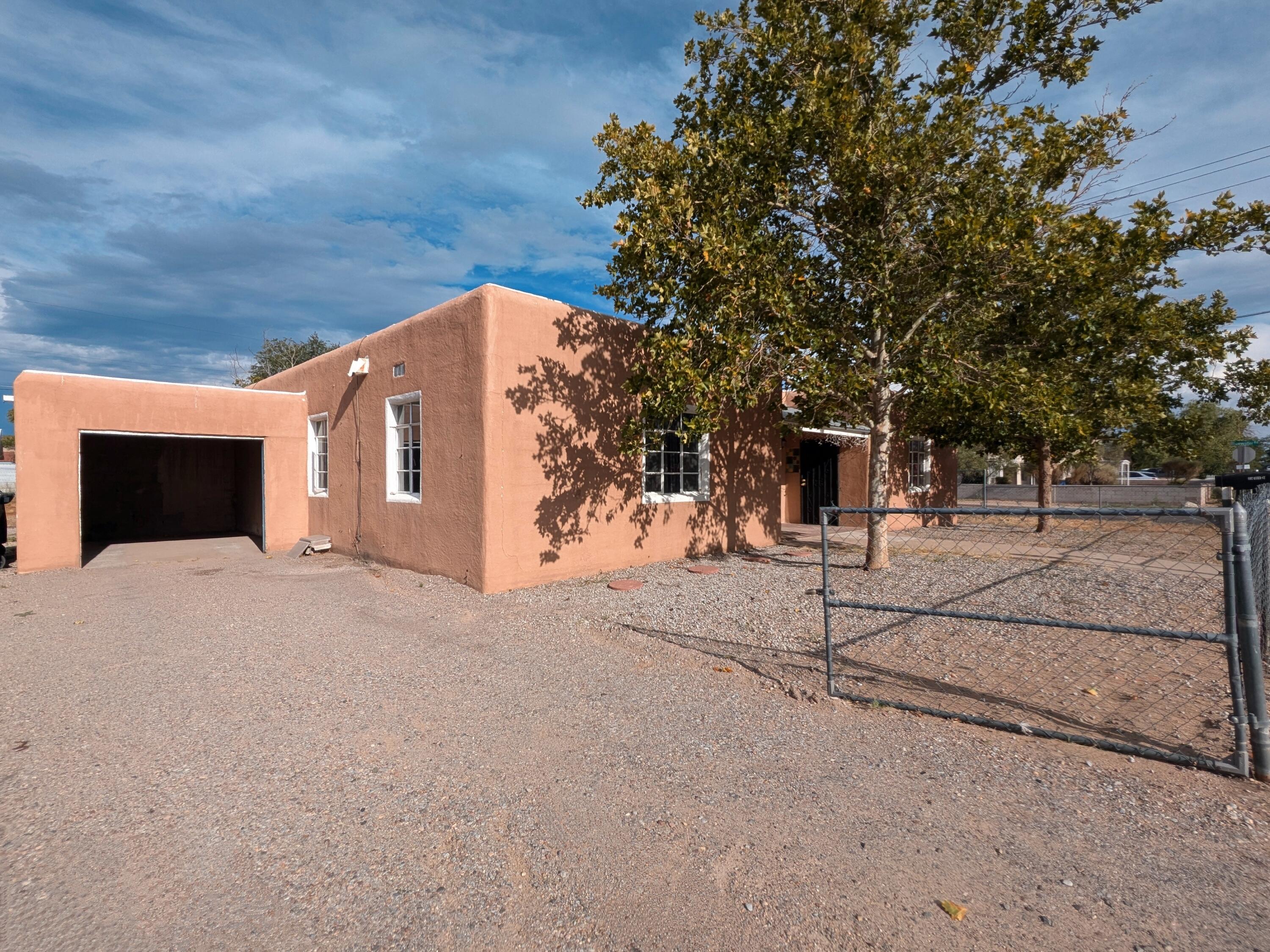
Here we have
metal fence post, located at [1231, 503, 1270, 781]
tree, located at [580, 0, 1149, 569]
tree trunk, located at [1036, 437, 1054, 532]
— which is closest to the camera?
metal fence post, located at [1231, 503, 1270, 781]

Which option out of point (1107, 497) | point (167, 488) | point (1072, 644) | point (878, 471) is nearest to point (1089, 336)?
point (878, 471)

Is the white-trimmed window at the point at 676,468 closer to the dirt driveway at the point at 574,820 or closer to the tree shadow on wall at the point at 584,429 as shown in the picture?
the tree shadow on wall at the point at 584,429

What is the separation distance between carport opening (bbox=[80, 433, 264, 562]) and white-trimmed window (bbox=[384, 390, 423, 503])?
288 inches

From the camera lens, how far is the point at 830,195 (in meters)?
8.60

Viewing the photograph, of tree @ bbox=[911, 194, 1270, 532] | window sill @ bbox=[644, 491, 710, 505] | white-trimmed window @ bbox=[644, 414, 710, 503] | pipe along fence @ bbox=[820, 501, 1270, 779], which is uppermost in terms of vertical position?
tree @ bbox=[911, 194, 1270, 532]

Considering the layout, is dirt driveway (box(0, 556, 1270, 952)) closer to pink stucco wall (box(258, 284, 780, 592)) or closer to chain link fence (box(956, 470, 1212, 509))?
pink stucco wall (box(258, 284, 780, 592))

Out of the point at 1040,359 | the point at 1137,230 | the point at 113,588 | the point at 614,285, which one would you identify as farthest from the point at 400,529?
the point at 1137,230

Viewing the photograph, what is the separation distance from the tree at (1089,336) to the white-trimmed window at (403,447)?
23.7 feet

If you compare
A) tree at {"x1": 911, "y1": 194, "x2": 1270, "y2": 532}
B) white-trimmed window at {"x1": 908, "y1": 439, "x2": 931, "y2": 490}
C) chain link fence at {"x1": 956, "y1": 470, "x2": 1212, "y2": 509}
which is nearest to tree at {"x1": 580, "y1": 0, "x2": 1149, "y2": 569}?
tree at {"x1": 911, "y1": 194, "x2": 1270, "y2": 532}

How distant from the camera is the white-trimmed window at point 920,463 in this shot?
17.6 meters

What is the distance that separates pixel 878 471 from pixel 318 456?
10.6 meters

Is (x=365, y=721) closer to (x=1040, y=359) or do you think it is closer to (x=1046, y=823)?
(x=1046, y=823)

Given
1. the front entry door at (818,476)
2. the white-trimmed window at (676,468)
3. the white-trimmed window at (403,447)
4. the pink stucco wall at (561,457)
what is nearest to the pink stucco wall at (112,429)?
the white-trimmed window at (403,447)

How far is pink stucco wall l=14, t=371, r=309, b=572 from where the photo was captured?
1031cm
